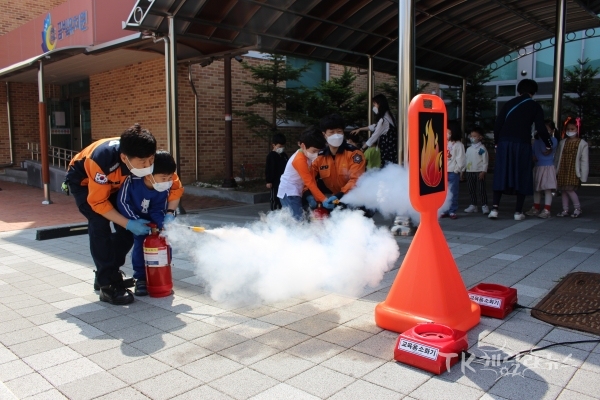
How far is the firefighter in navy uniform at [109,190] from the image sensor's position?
412cm

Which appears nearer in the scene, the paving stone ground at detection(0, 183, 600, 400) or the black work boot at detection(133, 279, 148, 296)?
the paving stone ground at detection(0, 183, 600, 400)

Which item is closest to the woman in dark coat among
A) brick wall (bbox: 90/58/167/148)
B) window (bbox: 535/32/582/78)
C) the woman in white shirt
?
the woman in white shirt

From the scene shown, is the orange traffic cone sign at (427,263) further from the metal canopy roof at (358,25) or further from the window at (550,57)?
the window at (550,57)

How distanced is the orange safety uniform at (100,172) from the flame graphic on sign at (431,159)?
103 inches

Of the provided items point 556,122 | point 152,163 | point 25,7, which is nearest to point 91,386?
point 152,163

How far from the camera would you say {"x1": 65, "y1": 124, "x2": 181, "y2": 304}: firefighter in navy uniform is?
4125 millimetres

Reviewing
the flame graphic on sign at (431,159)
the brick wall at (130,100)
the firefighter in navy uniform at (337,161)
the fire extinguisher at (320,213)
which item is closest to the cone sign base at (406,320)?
the flame graphic on sign at (431,159)

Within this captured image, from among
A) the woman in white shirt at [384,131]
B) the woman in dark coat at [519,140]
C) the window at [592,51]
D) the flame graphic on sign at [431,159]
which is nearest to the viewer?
the flame graphic on sign at [431,159]

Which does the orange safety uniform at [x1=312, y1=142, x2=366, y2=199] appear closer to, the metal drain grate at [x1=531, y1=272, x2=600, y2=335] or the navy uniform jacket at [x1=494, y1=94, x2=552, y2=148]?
the metal drain grate at [x1=531, y1=272, x2=600, y2=335]

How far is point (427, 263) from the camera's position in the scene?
3.59 meters

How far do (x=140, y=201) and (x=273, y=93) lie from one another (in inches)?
368

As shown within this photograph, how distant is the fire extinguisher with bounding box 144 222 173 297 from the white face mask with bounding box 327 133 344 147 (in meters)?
2.14

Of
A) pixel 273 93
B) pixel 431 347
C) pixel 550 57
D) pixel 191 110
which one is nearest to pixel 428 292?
pixel 431 347

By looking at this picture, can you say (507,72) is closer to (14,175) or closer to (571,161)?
(571,161)
